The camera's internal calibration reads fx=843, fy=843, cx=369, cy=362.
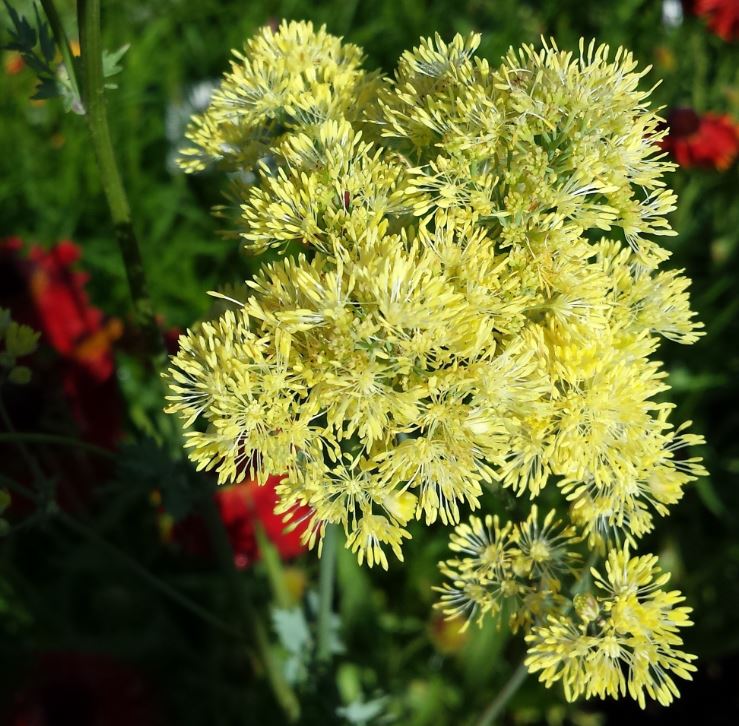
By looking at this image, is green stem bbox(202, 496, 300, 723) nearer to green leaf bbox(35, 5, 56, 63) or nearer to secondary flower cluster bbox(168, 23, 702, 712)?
secondary flower cluster bbox(168, 23, 702, 712)

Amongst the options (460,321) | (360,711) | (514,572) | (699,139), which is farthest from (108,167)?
(699,139)

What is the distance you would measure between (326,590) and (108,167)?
547mm

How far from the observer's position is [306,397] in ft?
2.18

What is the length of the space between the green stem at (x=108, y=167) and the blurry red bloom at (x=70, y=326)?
59cm

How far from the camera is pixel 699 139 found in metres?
1.60

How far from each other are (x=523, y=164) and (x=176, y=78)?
1.68 metres

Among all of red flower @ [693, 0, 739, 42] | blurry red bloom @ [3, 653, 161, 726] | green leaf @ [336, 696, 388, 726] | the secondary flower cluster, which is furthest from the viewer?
red flower @ [693, 0, 739, 42]

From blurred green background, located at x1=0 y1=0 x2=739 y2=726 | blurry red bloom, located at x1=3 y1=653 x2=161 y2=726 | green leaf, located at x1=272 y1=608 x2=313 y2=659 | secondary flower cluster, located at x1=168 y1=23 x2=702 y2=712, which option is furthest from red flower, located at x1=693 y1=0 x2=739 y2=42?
blurry red bloom, located at x1=3 y1=653 x2=161 y2=726

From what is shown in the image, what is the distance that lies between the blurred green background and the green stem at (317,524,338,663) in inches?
2.8

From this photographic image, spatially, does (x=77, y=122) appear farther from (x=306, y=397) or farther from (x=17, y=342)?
(x=306, y=397)

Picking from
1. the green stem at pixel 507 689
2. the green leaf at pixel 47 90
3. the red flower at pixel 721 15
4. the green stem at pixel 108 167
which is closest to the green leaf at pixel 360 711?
the green stem at pixel 507 689

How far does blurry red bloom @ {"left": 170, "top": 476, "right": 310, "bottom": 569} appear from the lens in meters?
1.33

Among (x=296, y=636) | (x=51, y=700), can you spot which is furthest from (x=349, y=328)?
(x=51, y=700)

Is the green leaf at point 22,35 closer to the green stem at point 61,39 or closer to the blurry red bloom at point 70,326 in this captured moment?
the green stem at point 61,39
